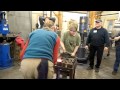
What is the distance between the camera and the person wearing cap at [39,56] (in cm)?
189

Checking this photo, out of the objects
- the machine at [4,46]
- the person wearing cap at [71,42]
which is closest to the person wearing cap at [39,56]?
the person wearing cap at [71,42]

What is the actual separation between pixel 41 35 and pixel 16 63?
3.55 m

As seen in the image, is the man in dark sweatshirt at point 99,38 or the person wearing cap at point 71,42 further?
the man in dark sweatshirt at point 99,38

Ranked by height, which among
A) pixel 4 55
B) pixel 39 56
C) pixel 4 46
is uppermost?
pixel 39 56

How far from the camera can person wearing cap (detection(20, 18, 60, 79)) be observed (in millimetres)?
1886

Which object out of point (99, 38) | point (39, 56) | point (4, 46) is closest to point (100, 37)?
point (99, 38)

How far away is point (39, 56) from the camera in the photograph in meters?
1.91

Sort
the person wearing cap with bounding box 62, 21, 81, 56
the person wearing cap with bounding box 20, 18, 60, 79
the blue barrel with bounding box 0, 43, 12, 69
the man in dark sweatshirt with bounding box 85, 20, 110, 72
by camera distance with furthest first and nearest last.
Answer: the blue barrel with bounding box 0, 43, 12, 69 → the man in dark sweatshirt with bounding box 85, 20, 110, 72 → the person wearing cap with bounding box 62, 21, 81, 56 → the person wearing cap with bounding box 20, 18, 60, 79

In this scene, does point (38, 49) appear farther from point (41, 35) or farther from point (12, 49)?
point (12, 49)

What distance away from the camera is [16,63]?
522cm

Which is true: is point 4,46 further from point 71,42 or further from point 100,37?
point 100,37

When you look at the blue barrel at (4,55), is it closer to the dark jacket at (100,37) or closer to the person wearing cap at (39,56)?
the dark jacket at (100,37)

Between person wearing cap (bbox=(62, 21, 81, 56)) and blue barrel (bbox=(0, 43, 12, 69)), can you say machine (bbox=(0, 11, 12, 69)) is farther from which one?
person wearing cap (bbox=(62, 21, 81, 56))

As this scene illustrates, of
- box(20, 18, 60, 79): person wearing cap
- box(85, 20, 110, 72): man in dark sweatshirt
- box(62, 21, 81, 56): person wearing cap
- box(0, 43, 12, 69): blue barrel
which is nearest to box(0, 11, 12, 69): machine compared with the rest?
box(0, 43, 12, 69): blue barrel
